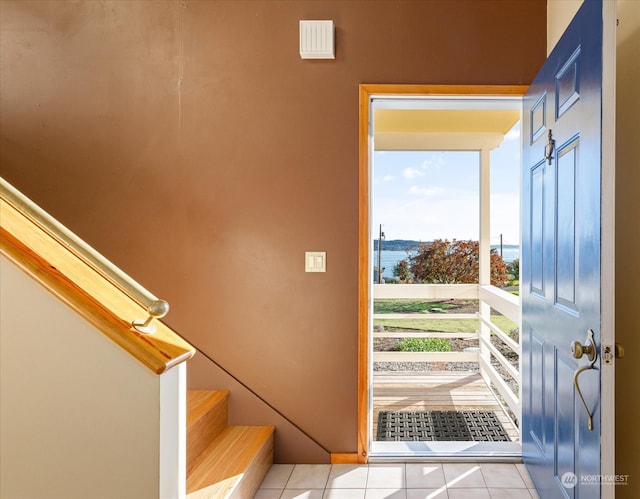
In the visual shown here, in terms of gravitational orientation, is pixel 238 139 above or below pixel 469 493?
above

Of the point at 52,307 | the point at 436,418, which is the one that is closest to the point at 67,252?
the point at 52,307

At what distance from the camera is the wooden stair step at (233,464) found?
184 cm

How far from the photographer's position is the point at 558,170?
A: 67.8 inches

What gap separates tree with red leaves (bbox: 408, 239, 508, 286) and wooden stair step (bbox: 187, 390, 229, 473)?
276cm

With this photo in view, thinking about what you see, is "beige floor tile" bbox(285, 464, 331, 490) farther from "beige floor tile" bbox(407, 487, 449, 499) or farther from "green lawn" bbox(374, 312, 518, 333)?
"green lawn" bbox(374, 312, 518, 333)

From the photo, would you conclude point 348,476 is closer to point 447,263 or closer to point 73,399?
point 73,399

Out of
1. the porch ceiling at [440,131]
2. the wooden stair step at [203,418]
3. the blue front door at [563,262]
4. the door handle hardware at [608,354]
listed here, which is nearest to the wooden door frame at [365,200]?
the blue front door at [563,262]

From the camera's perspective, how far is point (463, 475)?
7.35ft

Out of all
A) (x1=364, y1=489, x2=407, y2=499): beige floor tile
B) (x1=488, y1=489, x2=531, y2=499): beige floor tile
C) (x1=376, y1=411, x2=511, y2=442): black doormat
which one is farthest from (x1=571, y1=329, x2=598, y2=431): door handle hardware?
(x1=376, y1=411, x2=511, y2=442): black doormat

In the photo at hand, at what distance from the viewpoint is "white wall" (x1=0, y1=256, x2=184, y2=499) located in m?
1.15

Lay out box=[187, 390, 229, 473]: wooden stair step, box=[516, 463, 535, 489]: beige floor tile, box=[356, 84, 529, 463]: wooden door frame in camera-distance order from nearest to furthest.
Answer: box=[187, 390, 229, 473]: wooden stair step → box=[516, 463, 535, 489]: beige floor tile → box=[356, 84, 529, 463]: wooden door frame

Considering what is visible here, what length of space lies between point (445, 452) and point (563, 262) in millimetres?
1325

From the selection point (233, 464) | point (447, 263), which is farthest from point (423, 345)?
point (233, 464)

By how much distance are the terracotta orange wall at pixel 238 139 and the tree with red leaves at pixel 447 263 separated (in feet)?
7.93
